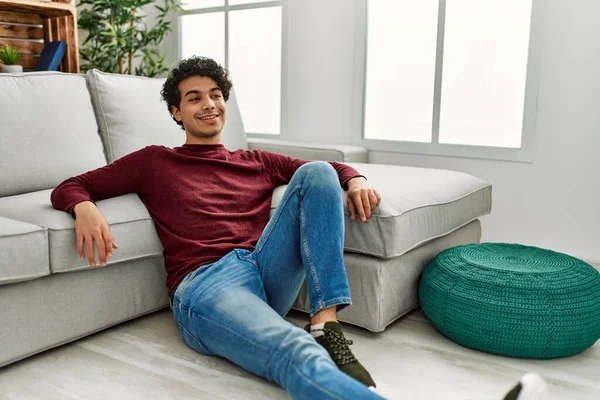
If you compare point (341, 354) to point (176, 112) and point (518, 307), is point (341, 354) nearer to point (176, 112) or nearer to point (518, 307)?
point (518, 307)

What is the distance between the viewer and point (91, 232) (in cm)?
161

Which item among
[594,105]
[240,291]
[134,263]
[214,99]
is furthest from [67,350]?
[594,105]

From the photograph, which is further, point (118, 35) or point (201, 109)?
point (118, 35)

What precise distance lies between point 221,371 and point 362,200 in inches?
25.6

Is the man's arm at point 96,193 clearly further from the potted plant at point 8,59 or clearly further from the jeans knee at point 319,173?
the potted plant at point 8,59

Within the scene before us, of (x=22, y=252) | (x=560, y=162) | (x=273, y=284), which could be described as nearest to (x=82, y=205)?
(x=22, y=252)

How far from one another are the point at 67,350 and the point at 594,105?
2.42 meters

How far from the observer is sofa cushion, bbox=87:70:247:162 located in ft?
7.85

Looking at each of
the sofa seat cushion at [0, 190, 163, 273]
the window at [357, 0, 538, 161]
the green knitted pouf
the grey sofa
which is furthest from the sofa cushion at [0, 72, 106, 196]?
the window at [357, 0, 538, 161]

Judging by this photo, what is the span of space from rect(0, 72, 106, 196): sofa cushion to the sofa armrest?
90 centimetres

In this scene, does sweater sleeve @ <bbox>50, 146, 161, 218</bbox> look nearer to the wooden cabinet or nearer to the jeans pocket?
the jeans pocket

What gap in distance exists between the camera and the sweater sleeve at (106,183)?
171 cm

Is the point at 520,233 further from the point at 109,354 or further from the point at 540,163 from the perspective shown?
the point at 109,354

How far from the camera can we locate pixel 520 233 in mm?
2973
